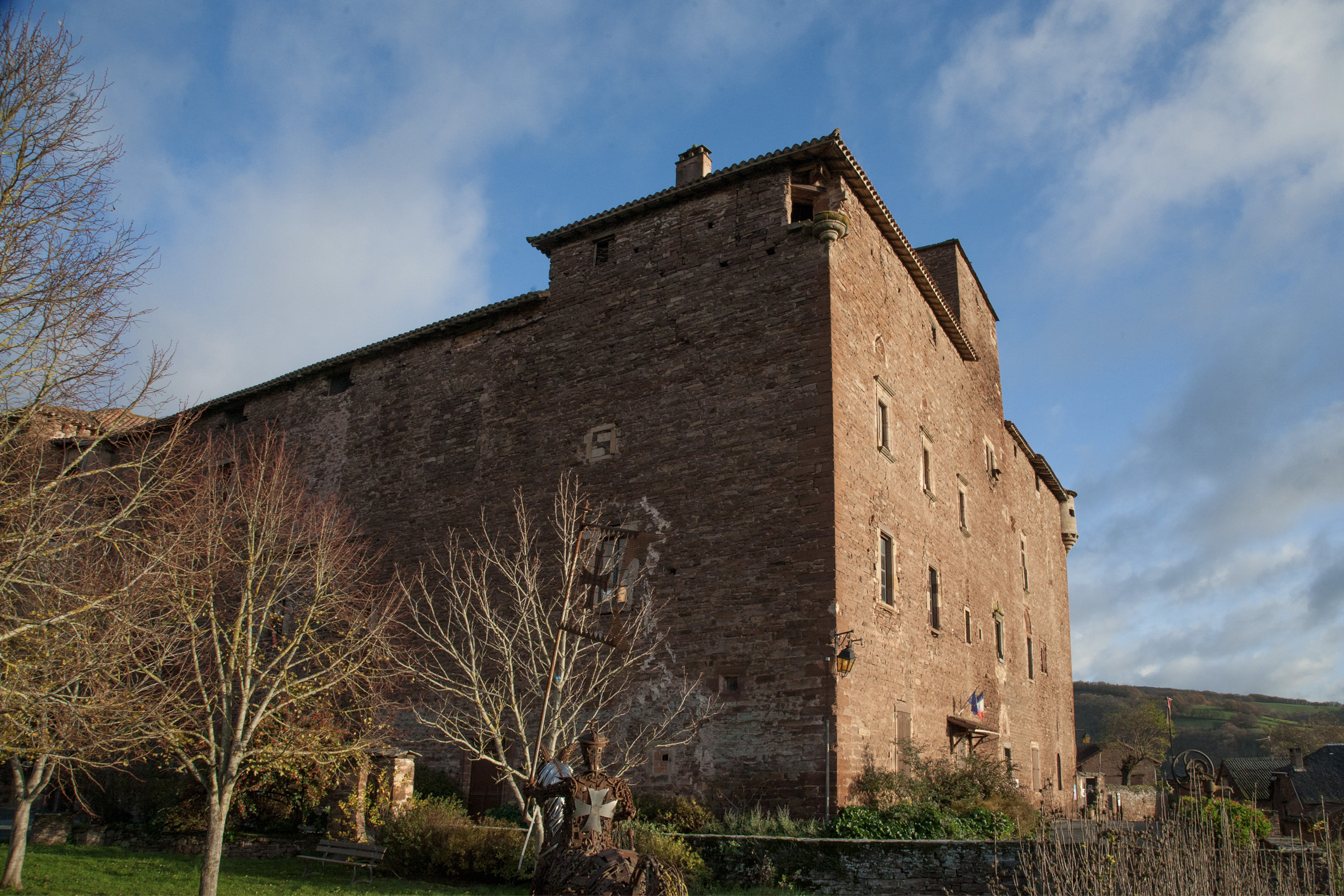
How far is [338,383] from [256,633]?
860 centimetres

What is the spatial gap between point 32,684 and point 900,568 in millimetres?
12967

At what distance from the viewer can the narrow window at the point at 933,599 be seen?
18359mm

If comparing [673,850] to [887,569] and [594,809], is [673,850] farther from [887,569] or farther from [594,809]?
[887,569]

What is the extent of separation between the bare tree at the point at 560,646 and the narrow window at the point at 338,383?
6.10 metres

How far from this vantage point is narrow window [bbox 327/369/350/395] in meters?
22.5

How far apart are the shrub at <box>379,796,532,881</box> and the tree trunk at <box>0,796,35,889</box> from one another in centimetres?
440

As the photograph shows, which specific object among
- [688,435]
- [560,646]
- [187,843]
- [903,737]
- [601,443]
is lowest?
[187,843]

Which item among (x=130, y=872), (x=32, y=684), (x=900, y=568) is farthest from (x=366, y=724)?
(x=900, y=568)

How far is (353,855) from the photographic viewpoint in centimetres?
1280

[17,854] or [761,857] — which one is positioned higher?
[761,857]

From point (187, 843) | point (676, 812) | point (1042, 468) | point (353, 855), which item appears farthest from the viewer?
point (1042, 468)

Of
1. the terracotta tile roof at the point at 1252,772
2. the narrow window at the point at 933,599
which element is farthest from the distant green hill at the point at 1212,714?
the narrow window at the point at 933,599

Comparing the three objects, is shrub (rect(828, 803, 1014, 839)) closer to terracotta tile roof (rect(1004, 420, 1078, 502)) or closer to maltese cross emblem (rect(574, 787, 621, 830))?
maltese cross emblem (rect(574, 787, 621, 830))

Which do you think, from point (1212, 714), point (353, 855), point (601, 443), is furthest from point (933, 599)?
point (1212, 714)
